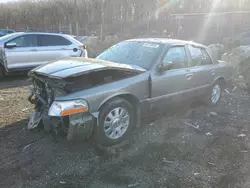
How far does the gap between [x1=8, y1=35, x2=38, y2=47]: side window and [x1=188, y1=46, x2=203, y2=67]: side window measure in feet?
19.8

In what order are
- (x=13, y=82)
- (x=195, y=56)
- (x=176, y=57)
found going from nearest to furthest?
(x=176, y=57)
(x=195, y=56)
(x=13, y=82)

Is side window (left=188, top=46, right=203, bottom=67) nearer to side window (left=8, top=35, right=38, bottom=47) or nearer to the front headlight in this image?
the front headlight

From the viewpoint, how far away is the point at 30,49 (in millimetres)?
8789

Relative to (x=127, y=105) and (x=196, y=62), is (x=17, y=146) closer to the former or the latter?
(x=127, y=105)

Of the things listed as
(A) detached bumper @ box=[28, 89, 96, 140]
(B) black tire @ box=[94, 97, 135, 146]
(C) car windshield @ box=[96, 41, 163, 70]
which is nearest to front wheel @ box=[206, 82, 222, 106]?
(C) car windshield @ box=[96, 41, 163, 70]

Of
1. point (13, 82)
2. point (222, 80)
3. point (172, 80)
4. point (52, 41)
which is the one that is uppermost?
point (52, 41)

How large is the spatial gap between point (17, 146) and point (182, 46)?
359 centimetres

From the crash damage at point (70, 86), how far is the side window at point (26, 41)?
504 centimetres

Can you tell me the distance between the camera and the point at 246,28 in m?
23.7

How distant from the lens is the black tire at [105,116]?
12.2 ft

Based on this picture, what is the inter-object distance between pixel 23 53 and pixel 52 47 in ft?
3.79

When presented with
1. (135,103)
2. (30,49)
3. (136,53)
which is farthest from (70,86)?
(30,49)

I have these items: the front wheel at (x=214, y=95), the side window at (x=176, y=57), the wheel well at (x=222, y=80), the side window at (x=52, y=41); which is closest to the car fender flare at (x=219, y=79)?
the wheel well at (x=222, y=80)

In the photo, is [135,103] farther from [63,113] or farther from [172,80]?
[63,113]
